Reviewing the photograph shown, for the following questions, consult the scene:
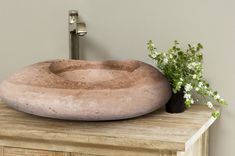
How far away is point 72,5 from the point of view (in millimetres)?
1789

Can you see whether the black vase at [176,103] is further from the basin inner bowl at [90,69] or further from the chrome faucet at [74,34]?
the chrome faucet at [74,34]

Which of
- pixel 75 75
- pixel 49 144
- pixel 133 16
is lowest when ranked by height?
pixel 49 144

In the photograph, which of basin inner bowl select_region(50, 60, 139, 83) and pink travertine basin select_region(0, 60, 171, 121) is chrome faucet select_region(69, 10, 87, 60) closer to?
basin inner bowl select_region(50, 60, 139, 83)

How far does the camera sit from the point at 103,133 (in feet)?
4.38

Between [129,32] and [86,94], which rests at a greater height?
[129,32]

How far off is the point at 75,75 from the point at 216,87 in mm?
429

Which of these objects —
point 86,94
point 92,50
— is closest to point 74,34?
point 92,50

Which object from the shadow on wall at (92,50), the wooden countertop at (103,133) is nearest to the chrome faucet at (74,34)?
the shadow on wall at (92,50)

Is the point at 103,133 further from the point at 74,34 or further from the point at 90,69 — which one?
the point at 74,34

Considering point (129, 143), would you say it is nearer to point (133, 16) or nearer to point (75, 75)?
point (75, 75)

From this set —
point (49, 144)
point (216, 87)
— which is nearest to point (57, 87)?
point (49, 144)

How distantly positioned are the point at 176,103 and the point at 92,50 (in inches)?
15.5

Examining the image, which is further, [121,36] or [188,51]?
[121,36]

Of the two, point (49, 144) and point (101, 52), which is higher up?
point (101, 52)
